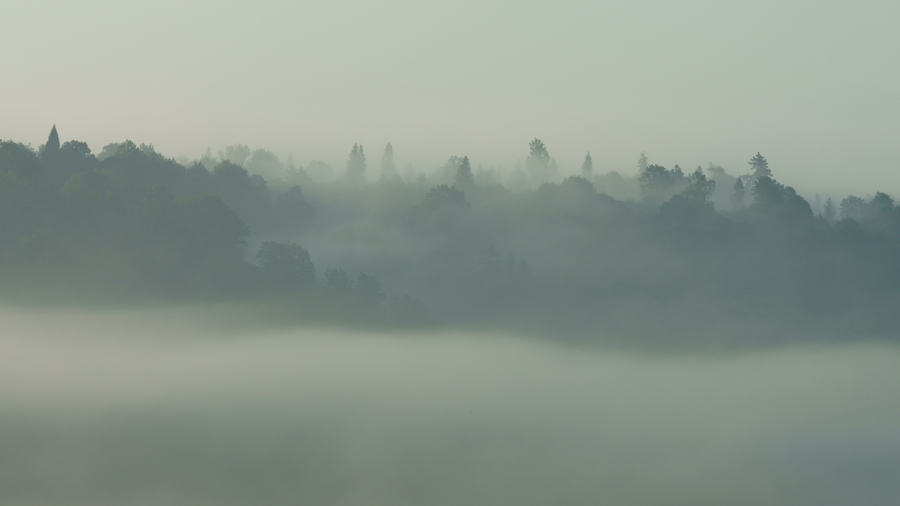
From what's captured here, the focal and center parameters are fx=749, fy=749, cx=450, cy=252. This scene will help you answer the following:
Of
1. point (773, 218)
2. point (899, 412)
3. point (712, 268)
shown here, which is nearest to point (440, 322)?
point (712, 268)

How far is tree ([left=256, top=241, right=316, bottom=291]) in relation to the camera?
124312 mm

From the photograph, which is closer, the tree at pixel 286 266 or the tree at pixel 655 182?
the tree at pixel 286 266

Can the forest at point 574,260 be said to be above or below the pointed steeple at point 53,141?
below

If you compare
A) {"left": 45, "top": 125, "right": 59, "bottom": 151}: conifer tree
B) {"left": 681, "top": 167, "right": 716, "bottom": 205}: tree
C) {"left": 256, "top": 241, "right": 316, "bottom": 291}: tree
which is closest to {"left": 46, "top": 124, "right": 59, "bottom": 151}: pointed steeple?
{"left": 45, "top": 125, "right": 59, "bottom": 151}: conifer tree

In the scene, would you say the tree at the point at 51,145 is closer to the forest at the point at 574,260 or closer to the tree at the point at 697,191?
the forest at the point at 574,260

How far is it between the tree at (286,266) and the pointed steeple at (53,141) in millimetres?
41908

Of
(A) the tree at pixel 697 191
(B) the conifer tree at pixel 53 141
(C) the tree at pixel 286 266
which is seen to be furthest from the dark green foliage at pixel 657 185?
Answer: (B) the conifer tree at pixel 53 141

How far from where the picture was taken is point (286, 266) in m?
126

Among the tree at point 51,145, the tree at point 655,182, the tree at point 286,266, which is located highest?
the tree at point 655,182

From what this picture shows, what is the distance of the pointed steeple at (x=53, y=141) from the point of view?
432 ft

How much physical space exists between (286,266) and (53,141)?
50.3 metres

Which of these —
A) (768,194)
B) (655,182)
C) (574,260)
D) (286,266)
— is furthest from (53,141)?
(768,194)

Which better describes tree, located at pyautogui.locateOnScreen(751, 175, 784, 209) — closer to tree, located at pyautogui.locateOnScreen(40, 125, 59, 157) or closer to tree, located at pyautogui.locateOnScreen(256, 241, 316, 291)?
tree, located at pyautogui.locateOnScreen(256, 241, 316, 291)

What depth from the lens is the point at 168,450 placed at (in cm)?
13062
